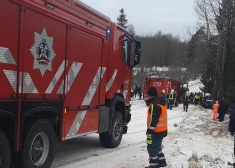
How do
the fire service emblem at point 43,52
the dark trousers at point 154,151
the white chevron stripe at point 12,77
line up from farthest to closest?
the dark trousers at point 154,151 < the fire service emblem at point 43,52 < the white chevron stripe at point 12,77

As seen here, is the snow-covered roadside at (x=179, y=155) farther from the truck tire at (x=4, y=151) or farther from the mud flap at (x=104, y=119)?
the truck tire at (x=4, y=151)

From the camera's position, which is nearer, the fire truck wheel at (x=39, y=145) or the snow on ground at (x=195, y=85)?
the fire truck wheel at (x=39, y=145)

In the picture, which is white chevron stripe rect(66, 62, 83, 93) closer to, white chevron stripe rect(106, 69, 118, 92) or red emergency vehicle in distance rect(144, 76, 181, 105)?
white chevron stripe rect(106, 69, 118, 92)

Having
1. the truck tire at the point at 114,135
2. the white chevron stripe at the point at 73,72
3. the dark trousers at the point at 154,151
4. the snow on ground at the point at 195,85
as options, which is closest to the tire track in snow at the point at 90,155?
the truck tire at the point at 114,135

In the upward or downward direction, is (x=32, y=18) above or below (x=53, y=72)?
above

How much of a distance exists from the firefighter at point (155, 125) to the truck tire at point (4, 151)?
2822 mm

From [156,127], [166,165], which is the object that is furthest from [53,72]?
[166,165]

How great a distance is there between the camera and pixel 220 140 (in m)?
12.2

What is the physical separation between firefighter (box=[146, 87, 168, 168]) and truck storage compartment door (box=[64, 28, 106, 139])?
1.58 m

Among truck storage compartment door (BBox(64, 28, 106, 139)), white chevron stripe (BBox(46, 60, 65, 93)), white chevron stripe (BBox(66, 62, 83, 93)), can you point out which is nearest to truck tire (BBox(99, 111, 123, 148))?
truck storage compartment door (BBox(64, 28, 106, 139))

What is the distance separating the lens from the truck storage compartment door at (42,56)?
5.30 meters

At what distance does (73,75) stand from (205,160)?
12.9 ft

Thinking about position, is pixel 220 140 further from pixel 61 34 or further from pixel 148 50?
pixel 148 50

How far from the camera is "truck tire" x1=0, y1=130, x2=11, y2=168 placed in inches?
189
